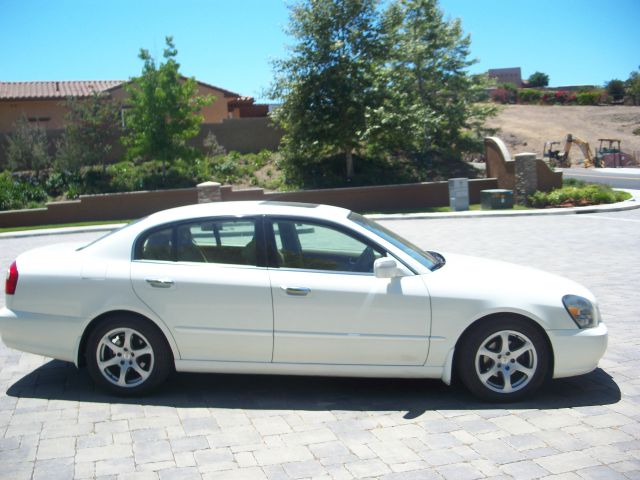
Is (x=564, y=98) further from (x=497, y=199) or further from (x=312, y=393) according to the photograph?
(x=312, y=393)

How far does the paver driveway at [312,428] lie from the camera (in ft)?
13.5

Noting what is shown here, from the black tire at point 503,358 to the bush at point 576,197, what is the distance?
19.7 meters

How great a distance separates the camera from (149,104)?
2641 cm

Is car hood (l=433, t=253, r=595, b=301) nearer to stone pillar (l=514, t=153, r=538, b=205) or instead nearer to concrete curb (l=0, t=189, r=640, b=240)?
concrete curb (l=0, t=189, r=640, b=240)

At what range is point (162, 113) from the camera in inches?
1045

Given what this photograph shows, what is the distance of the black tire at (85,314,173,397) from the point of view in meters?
5.30

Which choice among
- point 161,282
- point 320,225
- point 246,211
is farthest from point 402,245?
point 161,282

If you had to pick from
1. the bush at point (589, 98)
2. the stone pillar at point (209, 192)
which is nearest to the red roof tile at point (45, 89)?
the stone pillar at point (209, 192)

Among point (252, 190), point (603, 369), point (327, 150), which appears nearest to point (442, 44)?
point (327, 150)

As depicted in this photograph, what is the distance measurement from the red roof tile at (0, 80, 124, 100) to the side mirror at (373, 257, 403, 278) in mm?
35139

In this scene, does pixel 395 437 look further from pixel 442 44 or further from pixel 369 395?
pixel 442 44

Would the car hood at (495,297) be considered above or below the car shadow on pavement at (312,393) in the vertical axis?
above

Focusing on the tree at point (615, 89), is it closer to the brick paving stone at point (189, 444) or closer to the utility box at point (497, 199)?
the utility box at point (497, 199)

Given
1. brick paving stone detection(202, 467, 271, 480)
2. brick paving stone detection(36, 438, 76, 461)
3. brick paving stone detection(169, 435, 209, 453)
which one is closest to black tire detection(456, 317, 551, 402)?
brick paving stone detection(202, 467, 271, 480)
